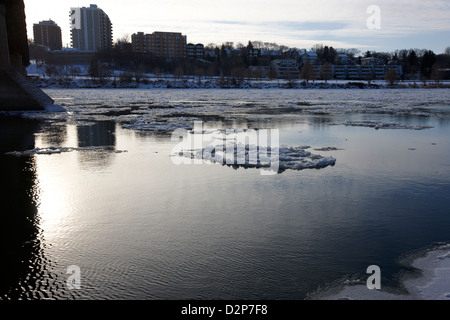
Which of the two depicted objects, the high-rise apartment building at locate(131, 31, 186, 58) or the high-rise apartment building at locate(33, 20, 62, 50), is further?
the high-rise apartment building at locate(131, 31, 186, 58)

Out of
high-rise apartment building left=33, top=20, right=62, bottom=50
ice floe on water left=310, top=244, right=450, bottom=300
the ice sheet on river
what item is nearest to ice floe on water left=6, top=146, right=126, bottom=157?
the ice sheet on river

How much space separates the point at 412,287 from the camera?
404cm

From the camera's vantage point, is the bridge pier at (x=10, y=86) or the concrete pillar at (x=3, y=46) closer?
the concrete pillar at (x=3, y=46)

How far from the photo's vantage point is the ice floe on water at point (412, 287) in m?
3.87

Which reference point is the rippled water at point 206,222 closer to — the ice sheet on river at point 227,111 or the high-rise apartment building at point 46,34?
the ice sheet on river at point 227,111

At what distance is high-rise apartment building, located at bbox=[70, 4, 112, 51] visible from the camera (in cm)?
15400

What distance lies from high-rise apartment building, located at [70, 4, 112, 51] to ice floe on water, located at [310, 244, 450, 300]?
16127 centimetres

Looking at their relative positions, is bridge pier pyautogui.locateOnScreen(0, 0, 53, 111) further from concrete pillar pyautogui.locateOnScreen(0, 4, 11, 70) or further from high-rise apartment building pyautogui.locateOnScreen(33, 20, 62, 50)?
high-rise apartment building pyautogui.locateOnScreen(33, 20, 62, 50)

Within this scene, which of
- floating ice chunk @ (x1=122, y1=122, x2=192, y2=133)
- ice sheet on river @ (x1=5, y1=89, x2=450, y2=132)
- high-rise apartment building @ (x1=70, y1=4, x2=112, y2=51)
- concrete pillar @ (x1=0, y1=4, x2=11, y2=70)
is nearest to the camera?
floating ice chunk @ (x1=122, y1=122, x2=192, y2=133)

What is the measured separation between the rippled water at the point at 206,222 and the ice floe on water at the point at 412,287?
16 cm

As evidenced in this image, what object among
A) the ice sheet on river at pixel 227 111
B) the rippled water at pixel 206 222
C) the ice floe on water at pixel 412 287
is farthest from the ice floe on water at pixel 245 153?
the ice floe on water at pixel 412 287

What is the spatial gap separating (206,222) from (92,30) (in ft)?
566

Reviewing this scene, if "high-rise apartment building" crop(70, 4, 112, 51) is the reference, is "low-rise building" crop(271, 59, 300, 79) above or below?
below
